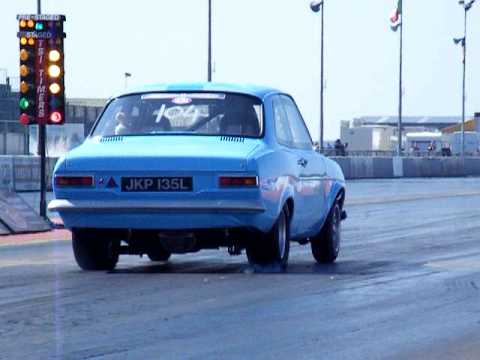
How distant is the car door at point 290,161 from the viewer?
14.3 m

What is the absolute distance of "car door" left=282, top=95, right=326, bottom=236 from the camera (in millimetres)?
14852

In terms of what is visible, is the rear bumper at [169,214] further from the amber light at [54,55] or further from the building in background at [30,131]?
the building in background at [30,131]

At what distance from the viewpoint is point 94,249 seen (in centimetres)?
1420

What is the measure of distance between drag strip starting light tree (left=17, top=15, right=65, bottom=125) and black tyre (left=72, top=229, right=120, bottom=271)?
374 inches

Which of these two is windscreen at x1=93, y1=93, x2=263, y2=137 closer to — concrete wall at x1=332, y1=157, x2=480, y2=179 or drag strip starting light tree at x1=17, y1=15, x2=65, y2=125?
drag strip starting light tree at x1=17, y1=15, x2=65, y2=125

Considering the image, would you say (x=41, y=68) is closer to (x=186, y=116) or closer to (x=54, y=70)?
(x=54, y=70)

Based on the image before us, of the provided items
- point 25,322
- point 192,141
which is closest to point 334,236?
point 192,141

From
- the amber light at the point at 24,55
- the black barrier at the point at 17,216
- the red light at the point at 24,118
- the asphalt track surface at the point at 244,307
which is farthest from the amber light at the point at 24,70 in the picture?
the asphalt track surface at the point at 244,307

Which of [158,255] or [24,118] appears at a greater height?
[24,118]

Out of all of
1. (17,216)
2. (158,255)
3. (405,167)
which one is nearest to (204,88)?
(158,255)

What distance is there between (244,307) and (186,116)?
3709 millimetres

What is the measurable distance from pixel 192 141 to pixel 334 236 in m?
2.59

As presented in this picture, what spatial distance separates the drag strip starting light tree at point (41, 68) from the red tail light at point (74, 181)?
10.0 m

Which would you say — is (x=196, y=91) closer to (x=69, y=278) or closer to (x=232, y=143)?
(x=232, y=143)
